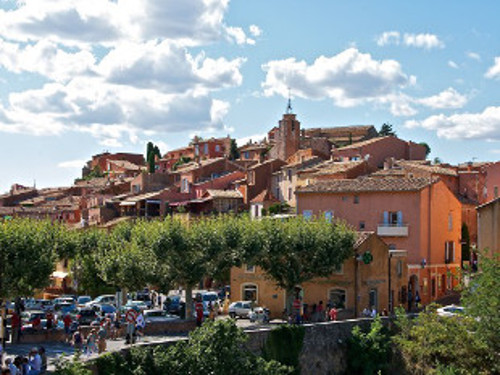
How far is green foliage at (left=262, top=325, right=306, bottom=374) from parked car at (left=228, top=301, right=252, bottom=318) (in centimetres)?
1013

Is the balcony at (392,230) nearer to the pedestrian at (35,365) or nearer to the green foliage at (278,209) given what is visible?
the green foliage at (278,209)

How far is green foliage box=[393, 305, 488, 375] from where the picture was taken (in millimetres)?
38344

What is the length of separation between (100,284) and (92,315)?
16.7m

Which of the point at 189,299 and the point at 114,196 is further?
the point at 114,196

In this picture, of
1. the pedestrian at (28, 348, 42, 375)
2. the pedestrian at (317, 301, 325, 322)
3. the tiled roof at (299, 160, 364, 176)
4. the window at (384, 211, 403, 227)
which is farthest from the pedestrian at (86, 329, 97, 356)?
the tiled roof at (299, 160, 364, 176)

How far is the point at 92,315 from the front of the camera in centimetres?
4572

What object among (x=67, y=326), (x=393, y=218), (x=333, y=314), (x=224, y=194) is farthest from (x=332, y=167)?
(x=67, y=326)

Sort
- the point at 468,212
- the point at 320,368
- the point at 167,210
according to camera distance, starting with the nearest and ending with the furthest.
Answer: the point at 320,368
the point at 468,212
the point at 167,210

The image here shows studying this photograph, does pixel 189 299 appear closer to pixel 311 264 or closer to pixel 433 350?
pixel 311 264

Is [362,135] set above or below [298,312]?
above

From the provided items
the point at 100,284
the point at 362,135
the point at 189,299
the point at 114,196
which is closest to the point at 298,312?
the point at 189,299

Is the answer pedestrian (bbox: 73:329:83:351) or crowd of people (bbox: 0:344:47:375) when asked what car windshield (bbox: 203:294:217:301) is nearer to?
pedestrian (bbox: 73:329:83:351)

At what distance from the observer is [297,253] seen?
47.4 m

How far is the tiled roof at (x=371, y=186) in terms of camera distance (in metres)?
58.7
